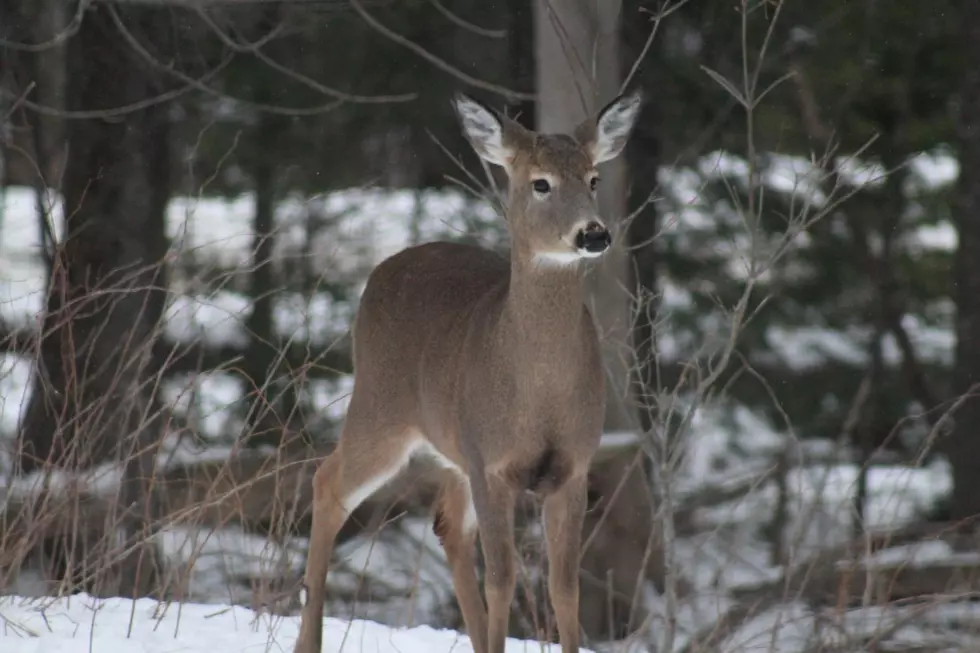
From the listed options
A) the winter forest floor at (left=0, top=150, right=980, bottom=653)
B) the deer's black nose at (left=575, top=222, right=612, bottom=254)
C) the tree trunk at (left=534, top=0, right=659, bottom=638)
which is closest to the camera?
the deer's black nose at (left=575, top=222, right=612, bottom=254)

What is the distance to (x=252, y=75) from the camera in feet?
35.7

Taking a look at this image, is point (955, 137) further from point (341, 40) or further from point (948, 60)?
point (341, 40)

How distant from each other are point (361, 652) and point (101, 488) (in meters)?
3.29

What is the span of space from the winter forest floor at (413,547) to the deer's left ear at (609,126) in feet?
2.85

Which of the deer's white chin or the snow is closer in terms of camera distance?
the deer's white chin

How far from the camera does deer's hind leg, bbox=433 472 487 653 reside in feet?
16.4

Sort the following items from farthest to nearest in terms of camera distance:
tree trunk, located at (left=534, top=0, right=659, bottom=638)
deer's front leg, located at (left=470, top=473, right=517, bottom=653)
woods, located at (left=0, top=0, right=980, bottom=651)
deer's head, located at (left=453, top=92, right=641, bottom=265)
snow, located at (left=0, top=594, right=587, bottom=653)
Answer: woods, located at (left=0, top=0, right=980, bottom=651) → tree trunk, located at (left=534, top=0, right=659, bottom=638) → snow, located at (left=0, top=594, right=587, bottom=653) → deer's front leg, located at (left=470, top=473, right=517, bottom=653) → deer's head, located at (left=453, top=92, right=641, bottom=265)

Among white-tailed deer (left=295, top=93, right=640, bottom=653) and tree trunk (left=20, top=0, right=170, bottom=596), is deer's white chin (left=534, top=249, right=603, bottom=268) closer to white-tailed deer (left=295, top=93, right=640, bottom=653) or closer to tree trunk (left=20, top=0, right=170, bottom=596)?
white-tailed deer (left=295, top=93, right=640, bottom=653)

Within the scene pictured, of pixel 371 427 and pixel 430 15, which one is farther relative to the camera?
pixel 430 15

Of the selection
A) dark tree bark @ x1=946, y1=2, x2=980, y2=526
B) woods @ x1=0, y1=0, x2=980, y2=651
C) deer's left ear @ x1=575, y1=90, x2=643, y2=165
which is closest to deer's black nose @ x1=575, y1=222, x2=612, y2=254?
deer's left ear @ x1=575, y1=90, x2=643, y2=165

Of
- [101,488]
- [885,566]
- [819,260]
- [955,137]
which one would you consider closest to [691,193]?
[819,260]

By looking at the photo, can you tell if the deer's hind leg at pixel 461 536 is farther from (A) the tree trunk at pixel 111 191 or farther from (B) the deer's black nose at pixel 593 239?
(A) the tree trunk at pixel 111 191

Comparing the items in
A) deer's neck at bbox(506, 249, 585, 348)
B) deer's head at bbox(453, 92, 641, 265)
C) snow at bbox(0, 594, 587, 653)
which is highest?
deer's head at bbox(453, 92, 641, 265)

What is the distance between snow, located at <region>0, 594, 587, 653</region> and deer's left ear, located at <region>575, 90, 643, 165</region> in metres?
1.42
